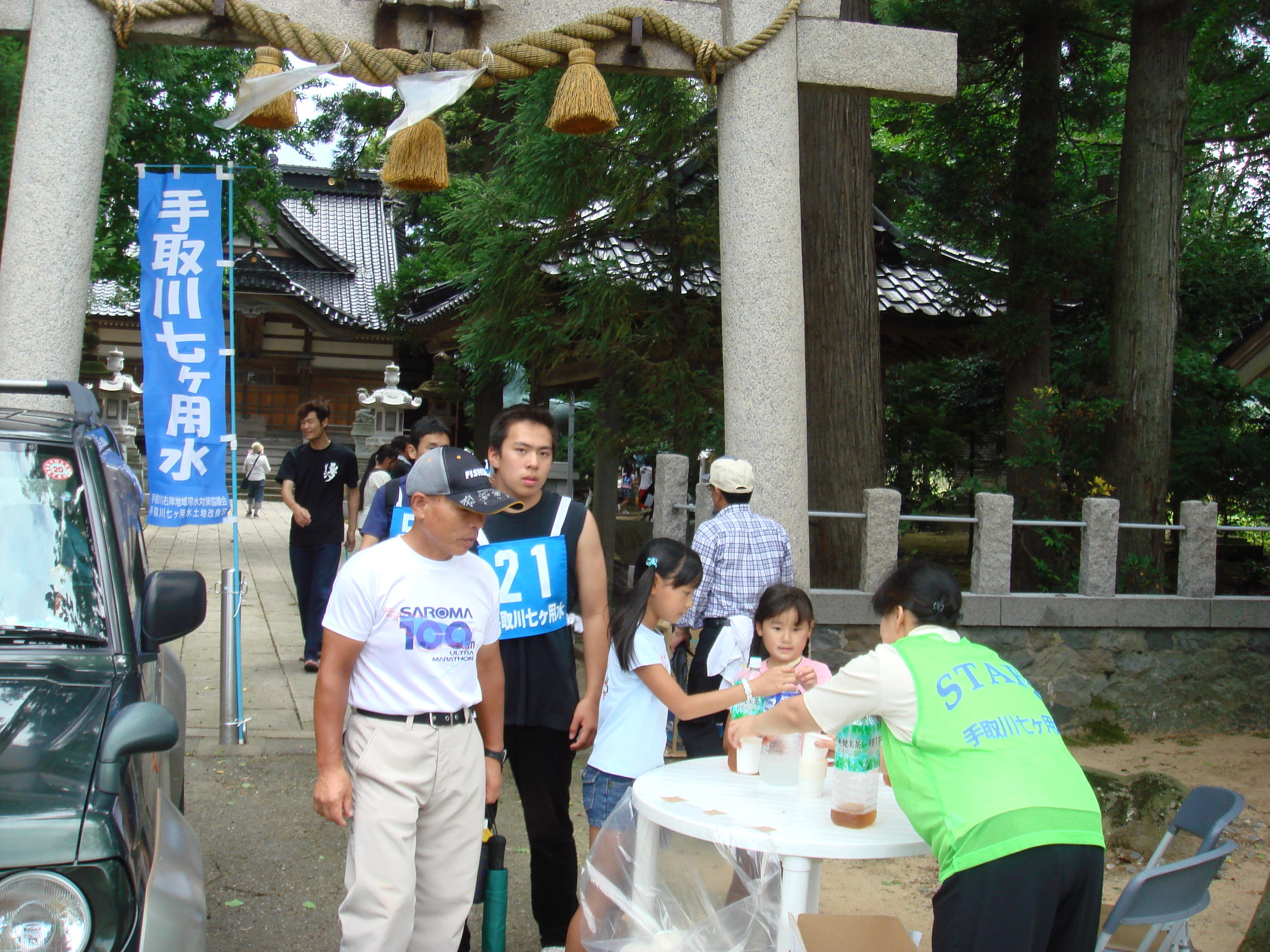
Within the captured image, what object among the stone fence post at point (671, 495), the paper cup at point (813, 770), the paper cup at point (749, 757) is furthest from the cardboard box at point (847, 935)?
the stone fence post at point (671, 495)

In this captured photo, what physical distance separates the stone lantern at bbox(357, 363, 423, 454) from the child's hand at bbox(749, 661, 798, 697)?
59.6 ft

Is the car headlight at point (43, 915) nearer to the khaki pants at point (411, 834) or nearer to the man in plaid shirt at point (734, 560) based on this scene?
the khaki pants at point (411, 834)

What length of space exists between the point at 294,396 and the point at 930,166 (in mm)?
20346

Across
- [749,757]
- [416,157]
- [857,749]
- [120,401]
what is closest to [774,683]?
[749,757]

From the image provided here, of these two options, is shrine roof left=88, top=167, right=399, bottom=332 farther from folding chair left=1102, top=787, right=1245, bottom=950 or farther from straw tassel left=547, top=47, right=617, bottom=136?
folding chair left=1102, top=787, right=1245, bottom=950

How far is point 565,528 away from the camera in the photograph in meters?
3.50

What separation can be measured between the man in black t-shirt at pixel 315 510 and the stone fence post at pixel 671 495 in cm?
211

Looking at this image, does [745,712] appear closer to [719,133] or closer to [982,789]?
[982,789]

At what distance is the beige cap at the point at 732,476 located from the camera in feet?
16.4

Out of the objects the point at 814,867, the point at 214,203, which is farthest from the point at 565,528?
the point at 214,203

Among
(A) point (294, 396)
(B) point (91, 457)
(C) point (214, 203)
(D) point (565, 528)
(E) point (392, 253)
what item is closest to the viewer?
(B) point (91, 457)

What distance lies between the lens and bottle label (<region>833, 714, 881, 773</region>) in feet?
8.98

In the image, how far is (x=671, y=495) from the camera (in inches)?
286

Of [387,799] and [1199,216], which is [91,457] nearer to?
[387,799]
